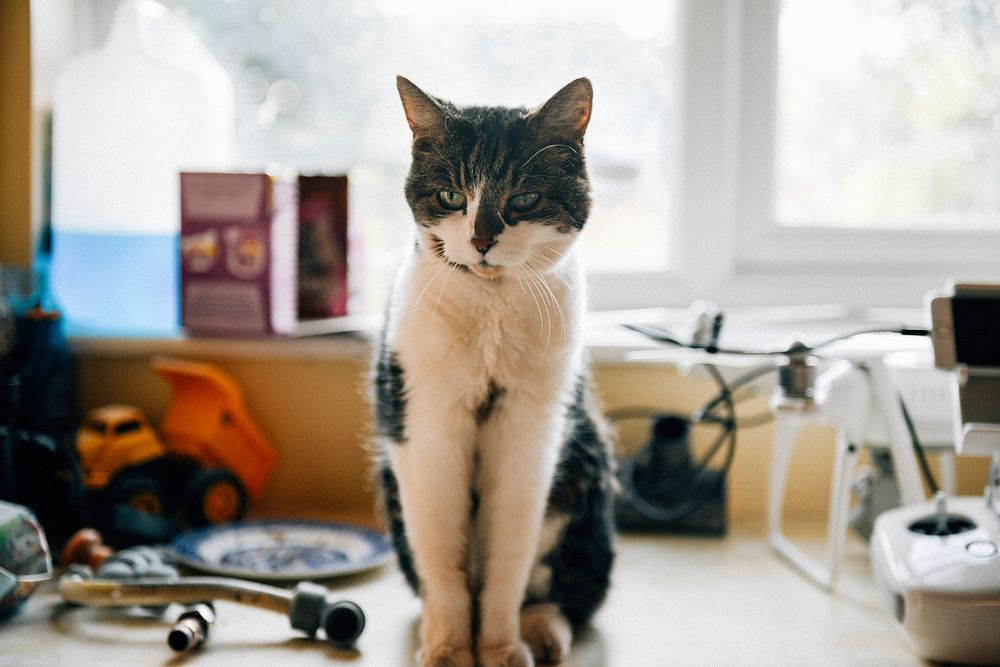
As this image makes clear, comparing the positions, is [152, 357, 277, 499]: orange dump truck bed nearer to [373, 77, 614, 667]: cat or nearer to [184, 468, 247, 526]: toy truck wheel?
[184, 468, 247, 526]: toy truck wheel

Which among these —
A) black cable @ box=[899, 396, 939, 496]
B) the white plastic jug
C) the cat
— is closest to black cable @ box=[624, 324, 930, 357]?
black cable @ box=[899, 396, 939, 496]

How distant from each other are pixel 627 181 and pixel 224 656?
3.64 feet

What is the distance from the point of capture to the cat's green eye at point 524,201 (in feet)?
3.20

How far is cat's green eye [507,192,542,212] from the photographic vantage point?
38.4 inches

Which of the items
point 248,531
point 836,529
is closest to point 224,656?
point 248,531

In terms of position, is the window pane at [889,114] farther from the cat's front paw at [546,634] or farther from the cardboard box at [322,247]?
the cat's front paw at [546,634]

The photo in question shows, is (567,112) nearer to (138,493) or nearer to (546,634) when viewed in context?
(546,634)

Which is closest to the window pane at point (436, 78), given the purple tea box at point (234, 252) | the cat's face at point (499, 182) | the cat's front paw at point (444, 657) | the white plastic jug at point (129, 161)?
the white plastic jug at point (129, 161)

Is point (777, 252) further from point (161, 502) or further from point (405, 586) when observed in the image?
point (161, 502)

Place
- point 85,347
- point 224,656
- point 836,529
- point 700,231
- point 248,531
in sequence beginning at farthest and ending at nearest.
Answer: point 700,231 → point 85,347 → point 248,531 → point 836,529 → point 224,656

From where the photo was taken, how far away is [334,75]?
178 cm

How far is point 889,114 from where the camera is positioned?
172 centimetres

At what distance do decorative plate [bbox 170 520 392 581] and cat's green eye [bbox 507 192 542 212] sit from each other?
1.77ft

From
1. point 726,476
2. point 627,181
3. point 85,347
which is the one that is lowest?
point 726,476
